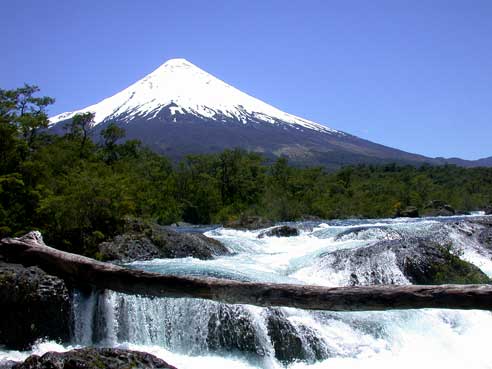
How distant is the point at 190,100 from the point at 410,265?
139181 millimetres

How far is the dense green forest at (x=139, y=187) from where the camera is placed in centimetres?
1548

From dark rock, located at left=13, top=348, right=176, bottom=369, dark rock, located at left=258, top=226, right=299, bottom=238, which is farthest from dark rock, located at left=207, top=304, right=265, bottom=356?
dark rock, located at left=258, top=226, right=299, bottom=238

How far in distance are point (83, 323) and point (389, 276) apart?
22.7ft

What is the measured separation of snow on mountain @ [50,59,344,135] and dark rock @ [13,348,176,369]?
134 m

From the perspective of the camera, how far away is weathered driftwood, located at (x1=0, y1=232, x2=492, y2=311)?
4199mm

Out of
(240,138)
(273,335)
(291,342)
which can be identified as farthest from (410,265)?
(240,138)

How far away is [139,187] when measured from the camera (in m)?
25.2

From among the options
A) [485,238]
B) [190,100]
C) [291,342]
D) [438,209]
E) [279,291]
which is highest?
[190,100]

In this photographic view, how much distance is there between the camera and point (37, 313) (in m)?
7.81

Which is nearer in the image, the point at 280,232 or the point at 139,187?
the point at 280,232

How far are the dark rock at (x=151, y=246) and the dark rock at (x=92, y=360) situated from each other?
9554 millimetres

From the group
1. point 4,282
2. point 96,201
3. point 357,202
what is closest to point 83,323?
point 4,282

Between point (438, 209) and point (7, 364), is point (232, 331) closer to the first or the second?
point (7, 364)

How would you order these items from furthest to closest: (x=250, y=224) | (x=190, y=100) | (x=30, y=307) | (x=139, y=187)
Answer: (x=190, y=100) < (x=250, y=224) < (x=139, y=187) < (x=30, y=307)
